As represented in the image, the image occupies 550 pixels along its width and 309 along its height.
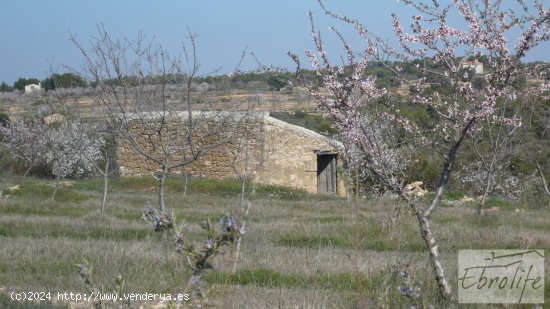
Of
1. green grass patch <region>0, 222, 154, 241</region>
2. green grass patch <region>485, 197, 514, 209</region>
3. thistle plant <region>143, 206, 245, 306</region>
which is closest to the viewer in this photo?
thistle plant <region>143, 206, 245, 306</region>

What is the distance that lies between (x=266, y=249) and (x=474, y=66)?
375 centimetres

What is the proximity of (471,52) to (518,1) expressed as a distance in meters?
0.57

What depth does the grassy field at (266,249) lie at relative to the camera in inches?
210

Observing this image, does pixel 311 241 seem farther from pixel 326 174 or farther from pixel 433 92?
pixel 326 174

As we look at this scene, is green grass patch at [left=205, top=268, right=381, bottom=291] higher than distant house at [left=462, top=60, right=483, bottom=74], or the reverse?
distant house at [left=462, top=60, right=483, bottom=74]

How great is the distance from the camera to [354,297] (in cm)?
559

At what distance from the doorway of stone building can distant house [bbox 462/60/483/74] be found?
2043 centimetres

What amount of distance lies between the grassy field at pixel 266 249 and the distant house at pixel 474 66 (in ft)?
4.71

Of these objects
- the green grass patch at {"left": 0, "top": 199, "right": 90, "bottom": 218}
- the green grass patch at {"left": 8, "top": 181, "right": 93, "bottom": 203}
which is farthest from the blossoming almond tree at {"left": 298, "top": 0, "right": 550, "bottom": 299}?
the green grass patch at {"left": 8, "top": 181, "right": 93, "bottom": 203}

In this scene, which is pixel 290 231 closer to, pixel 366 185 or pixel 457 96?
pixel 457 96

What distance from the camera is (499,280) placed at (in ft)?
18.9

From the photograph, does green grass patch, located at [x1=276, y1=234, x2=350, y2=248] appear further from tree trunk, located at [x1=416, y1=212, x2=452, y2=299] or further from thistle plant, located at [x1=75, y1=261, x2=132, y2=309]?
thistle plant, located at [x1=75, y1=261, x2=132, y2=309]

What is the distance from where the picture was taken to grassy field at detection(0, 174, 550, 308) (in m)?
5.34

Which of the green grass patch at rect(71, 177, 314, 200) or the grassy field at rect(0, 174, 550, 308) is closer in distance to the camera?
the grassy field at rect(0, 174, 550, 308)
